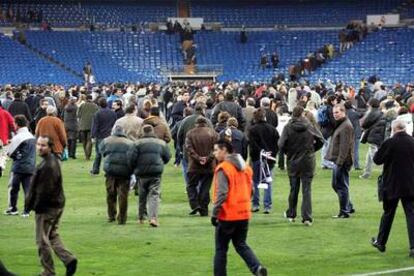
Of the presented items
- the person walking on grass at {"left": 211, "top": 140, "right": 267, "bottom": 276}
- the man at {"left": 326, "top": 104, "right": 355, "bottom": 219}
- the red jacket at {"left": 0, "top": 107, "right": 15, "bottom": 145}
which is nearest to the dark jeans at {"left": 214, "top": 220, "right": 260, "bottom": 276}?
the person walking on grass at {"left": 211, "top": 140, "right": 267, "bottom": 276}

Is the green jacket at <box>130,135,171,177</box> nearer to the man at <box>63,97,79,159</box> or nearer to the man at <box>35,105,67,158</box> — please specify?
the man at <box>35,105,67,158</box>

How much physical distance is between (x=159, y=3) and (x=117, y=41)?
604 centimetres

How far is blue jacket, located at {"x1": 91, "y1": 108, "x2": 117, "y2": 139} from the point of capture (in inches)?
925

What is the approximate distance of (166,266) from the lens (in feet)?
42.7

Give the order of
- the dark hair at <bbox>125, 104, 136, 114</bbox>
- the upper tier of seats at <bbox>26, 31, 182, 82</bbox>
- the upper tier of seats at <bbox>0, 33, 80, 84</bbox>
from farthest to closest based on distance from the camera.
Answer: the upper tier of seats at <bbox>26, 31, 182, 82</bbox> < the upper tier of seats at <bbox>0, 33, 80, 84</bbox> < the dark hair at <bbox>125, 104, 136, 114</bbox>

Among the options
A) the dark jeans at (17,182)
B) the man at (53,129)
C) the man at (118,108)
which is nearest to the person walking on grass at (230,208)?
the dark jeans at (17,182)

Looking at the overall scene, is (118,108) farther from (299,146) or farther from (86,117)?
(299,146)

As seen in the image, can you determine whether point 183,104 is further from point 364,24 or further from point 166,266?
point 364,24

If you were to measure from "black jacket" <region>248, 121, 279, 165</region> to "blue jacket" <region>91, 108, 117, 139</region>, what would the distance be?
6.63m

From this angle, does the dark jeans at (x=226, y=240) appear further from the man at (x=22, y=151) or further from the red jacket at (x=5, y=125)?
the red jacket at (x=5, y=125)

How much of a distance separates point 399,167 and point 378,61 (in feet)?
139

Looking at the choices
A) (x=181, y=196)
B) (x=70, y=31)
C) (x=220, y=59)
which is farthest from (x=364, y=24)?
(x=181, y=196)

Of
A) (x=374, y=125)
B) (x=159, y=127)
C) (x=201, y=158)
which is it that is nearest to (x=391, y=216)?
(x=201, y=158)

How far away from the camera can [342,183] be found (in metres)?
16.6
